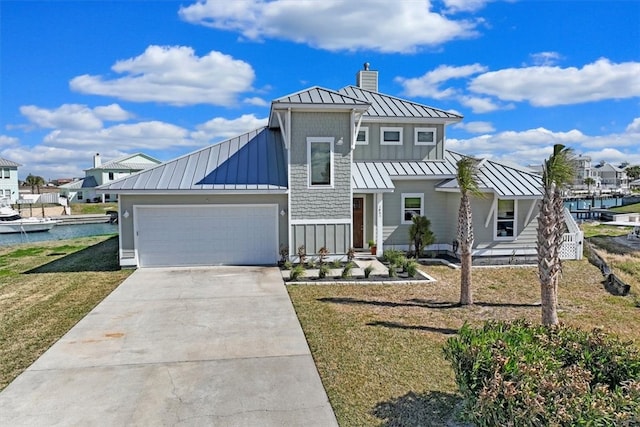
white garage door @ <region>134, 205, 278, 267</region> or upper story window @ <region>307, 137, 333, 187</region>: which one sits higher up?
upper story window @ <region>307, 137, 333, 187</region>

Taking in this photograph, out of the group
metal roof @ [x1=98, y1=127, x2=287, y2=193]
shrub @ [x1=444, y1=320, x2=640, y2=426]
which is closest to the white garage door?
metal roof @ [x1=98, y1=127, x2=287, y2=193]

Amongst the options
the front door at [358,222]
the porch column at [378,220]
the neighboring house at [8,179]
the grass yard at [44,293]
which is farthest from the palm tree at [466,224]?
the neighboring house at [8,179]

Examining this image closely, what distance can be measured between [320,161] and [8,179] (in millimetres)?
55724

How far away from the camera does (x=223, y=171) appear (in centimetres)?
1391

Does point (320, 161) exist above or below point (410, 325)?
above

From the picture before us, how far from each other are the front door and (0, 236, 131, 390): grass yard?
7.62 meters

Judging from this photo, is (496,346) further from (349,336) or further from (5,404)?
(5,404)

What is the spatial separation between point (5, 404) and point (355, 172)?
1177 centimetres

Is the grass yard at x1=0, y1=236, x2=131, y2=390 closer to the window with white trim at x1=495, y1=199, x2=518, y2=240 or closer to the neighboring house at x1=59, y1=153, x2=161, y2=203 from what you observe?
the window with white trim at x1=495, y1=199, x2=518, y2=240

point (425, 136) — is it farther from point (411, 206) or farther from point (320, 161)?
point (320, 161)

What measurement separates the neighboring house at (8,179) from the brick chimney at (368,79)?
51.7 meters

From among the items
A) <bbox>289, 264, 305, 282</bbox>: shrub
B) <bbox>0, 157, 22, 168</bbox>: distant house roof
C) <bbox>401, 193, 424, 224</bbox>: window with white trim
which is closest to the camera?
<bbox>289, 264, 305, 282</bbox>: shrub

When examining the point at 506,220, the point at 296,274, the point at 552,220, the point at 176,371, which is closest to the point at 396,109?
the point at 506,220

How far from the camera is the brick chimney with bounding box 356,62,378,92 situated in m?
18.4
